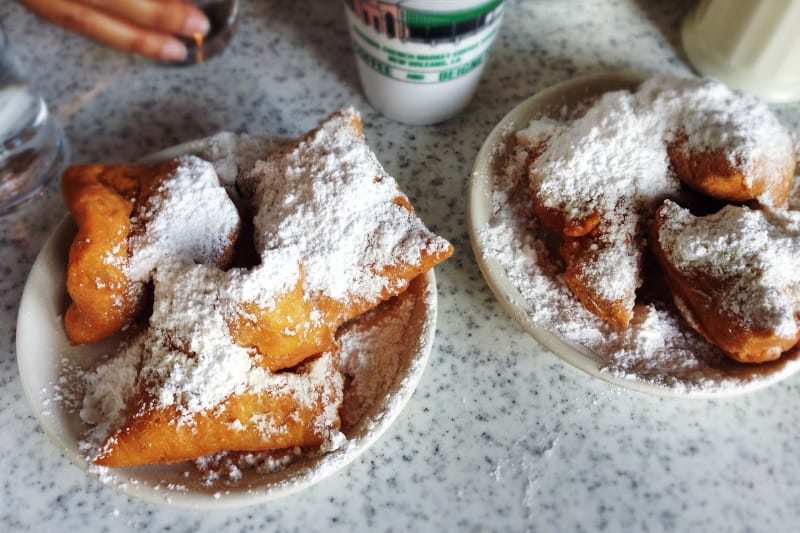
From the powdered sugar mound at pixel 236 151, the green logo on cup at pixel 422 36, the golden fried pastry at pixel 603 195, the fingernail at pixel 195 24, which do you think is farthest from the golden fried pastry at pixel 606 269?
the fingernail at pixel 195 24

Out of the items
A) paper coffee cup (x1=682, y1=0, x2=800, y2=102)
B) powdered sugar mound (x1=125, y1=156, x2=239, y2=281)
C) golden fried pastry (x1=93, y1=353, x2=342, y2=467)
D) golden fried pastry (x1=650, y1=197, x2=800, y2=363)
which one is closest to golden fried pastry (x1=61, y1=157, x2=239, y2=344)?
powdered sugar mound (x1=125, y1=156, x2=239, y2=281)

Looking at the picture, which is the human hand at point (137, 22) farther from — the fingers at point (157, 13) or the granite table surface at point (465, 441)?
the granite table surface at point (465, 441)

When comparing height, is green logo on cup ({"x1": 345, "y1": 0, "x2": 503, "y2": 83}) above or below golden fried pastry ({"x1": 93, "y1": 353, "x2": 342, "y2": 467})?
above

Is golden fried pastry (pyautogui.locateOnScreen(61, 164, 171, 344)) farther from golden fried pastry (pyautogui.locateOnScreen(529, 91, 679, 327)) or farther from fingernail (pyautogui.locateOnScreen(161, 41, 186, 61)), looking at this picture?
golden fried pastry (pyautogui.locateOnScreen(529, 91, 679, 327))

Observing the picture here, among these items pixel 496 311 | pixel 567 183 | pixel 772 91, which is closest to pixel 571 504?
pixel 496 311

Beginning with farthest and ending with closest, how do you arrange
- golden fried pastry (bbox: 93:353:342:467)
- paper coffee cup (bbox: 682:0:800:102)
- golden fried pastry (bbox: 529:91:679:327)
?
1. paper coffee cup (bbox: 682:0:800:102)
2. golden fried pastry (bbox: 529:91:679:327)
3. golden fried pastry (bbox: 93:353:342:467)

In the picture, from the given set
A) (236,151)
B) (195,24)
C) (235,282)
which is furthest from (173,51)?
(235,282)

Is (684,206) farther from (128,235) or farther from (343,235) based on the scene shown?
(128,235)
